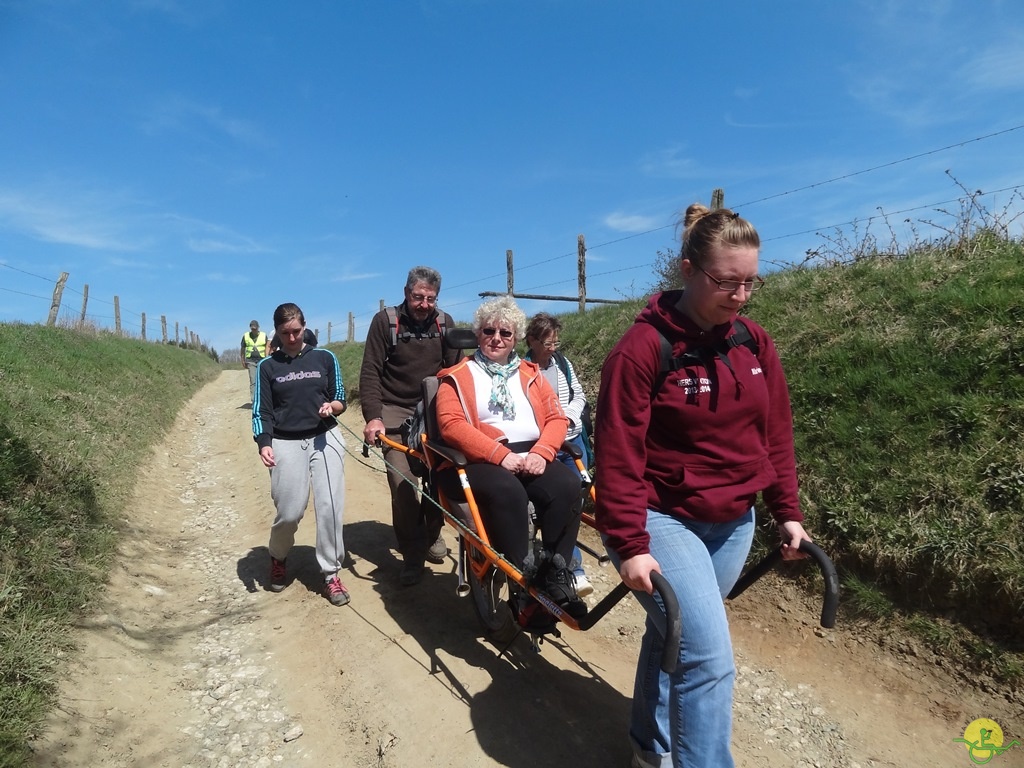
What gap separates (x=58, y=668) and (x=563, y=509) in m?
2.79

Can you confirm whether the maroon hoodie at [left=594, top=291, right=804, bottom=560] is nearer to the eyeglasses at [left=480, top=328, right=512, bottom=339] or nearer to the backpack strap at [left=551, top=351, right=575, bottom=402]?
the eyeglasses at [left=480, top=328, right=512, bottom=339]

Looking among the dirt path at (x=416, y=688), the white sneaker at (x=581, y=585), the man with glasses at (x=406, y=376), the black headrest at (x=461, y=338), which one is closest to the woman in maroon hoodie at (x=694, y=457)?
the white sneaker at (x=581, y=585)

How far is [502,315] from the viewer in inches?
158

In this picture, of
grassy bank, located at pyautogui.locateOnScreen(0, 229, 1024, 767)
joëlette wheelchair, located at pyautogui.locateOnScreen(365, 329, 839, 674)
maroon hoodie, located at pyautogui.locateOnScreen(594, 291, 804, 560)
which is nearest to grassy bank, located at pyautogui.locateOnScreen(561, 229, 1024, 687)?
grassy bank, located at pyautogui.locateOnScreen(0, 229, 1024, 767)

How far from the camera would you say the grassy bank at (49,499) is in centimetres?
315

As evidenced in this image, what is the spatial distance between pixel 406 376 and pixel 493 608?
78.7 inches

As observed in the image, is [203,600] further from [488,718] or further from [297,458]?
[488,718]

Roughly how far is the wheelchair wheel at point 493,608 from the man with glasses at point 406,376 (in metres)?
0.94

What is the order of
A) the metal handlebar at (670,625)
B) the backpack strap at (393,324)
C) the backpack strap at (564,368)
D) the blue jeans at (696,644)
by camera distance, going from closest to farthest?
the metal handlebar at (670,625), the blue jeans at (696,644), the backpack strap at (393,324), the backpack strap at (564,368)

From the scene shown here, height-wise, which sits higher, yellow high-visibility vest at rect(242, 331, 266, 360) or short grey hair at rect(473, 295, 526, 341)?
yellow high-visibility vest at rect(242, 331, 266, 360)

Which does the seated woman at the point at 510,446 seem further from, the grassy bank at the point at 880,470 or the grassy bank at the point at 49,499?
the grassy bank at the point at 49,499

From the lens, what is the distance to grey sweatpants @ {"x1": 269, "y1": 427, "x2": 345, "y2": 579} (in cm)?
473

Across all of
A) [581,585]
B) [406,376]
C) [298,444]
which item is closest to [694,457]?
[581,585]

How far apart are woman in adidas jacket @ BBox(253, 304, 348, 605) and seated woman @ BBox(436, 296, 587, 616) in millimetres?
1321
